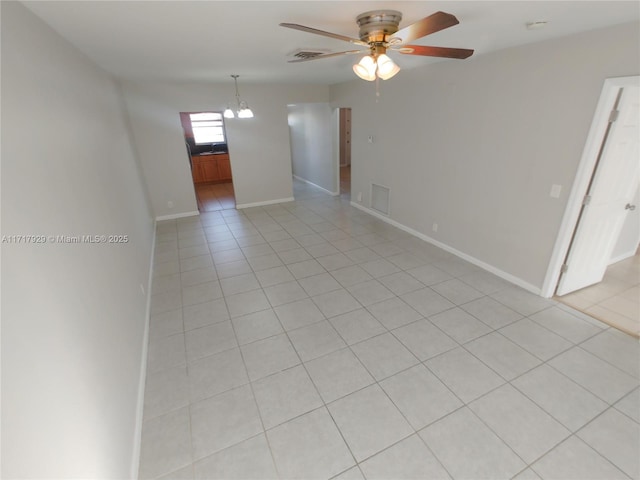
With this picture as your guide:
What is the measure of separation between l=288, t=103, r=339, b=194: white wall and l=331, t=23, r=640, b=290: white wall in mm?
1891

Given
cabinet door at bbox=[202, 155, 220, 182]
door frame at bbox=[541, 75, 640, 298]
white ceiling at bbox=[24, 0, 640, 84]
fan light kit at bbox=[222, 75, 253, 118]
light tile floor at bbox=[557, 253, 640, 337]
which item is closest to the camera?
white ceiling at bbox=[24, 0, 640, 84]

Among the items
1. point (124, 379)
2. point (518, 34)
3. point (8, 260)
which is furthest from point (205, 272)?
point (518, 34)

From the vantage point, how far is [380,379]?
7.53ft

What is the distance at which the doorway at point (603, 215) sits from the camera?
252 centimetres

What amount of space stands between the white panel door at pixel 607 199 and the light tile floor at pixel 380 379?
564 millimetres

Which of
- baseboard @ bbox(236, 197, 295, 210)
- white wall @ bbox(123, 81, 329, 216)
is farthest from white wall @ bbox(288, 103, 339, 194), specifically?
baseboard @ bbox(236, 197, 295, 210)

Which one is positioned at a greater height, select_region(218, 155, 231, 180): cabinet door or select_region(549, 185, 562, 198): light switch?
select_region(549, 185, 562, 198): light switch

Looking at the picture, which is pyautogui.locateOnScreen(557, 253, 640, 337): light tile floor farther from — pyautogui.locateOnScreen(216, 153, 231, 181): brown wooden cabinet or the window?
the window

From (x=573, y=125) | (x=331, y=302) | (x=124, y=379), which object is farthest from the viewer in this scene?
(x=331, y=302)

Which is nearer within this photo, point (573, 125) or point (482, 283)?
point (573, 125)

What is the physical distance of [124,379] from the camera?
1899 millimetres

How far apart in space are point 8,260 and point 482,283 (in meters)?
3.84

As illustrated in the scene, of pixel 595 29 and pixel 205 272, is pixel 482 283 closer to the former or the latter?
pixel 595 29

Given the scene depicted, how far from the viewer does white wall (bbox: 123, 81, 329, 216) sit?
521cm
